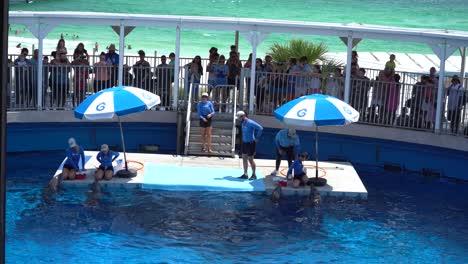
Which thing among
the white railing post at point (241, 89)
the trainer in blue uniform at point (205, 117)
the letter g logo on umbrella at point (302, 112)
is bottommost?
the trainer in blue uniform at point (205, 117)

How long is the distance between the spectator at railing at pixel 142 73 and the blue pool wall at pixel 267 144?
3.68 feet

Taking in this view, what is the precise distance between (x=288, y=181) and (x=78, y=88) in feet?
22.0

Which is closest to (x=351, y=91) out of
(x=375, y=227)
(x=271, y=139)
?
(x=271, y=139)

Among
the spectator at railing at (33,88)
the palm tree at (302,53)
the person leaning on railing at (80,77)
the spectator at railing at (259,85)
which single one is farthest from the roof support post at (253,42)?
the spectator at railing at (33,88)

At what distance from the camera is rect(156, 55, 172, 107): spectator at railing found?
2220 cm

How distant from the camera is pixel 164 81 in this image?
22406 millimetres

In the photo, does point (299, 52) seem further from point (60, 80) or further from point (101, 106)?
point (101, 106)

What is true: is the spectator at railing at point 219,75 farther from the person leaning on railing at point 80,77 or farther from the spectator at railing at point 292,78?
the person leaning on railing at point 80,77

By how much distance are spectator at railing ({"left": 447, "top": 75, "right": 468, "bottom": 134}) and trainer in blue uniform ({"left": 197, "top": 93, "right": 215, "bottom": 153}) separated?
605 centimetres

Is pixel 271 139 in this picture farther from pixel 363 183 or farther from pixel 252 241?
pixel 252 241

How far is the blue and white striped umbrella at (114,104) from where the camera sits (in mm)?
18203

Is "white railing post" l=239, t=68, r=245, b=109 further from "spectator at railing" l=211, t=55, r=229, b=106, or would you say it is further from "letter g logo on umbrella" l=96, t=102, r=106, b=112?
"letter g logo on umbrella" l=96, t=102, r=106, b=112

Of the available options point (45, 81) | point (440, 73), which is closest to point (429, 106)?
point (440, 73)

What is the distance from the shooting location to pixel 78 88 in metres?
21.8
